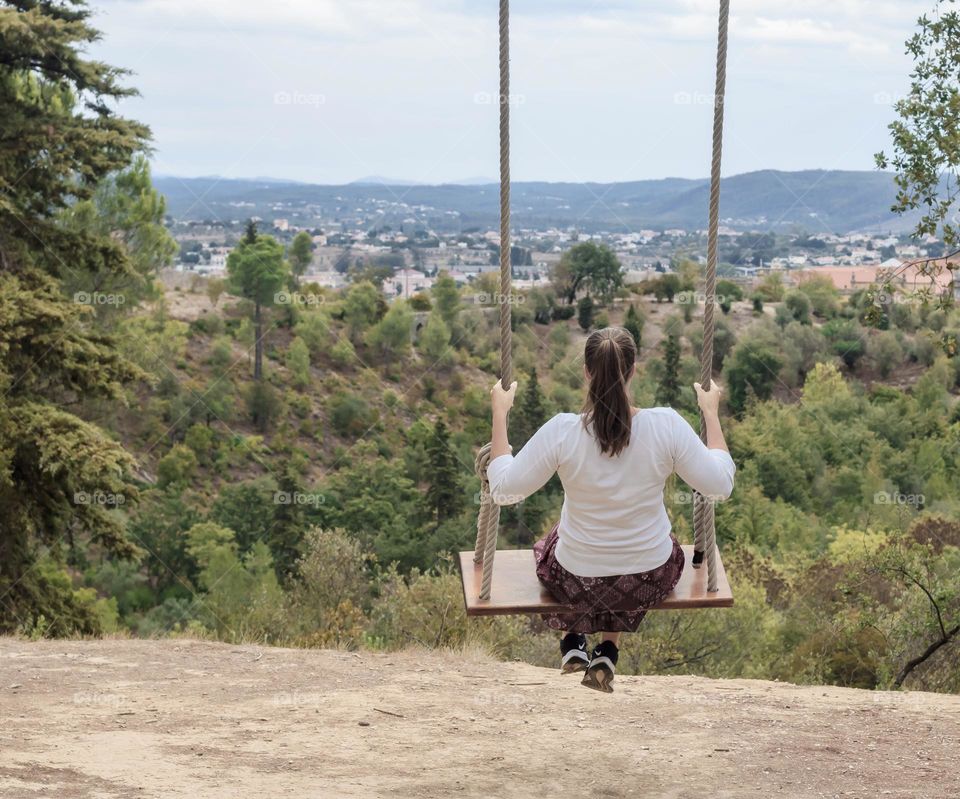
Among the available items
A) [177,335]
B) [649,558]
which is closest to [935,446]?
[177,335]

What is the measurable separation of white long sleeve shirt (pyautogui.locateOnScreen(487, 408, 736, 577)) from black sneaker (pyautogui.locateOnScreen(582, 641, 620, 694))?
37 cm

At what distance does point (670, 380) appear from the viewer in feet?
167

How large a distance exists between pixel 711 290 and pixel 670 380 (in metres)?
46.9

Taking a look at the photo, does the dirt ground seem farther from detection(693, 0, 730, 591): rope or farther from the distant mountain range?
the distant mountain range

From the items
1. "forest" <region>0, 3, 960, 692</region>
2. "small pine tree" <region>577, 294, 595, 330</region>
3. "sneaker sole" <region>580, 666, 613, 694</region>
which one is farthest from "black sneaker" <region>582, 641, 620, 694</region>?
"small pine tree" <region>577, 294, 595, 330</region>

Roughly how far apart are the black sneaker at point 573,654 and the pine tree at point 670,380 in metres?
45.0

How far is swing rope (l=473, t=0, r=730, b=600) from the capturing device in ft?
14.4

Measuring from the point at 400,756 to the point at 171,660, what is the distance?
2728 mm

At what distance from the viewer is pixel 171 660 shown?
7613 mm

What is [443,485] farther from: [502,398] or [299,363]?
[502,398]

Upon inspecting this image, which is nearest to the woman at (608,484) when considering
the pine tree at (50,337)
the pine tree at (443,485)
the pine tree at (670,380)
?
the pine tree at (50,337)

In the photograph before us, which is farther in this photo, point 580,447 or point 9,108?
point 9,108

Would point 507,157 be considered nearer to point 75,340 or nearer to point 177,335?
point 75,340

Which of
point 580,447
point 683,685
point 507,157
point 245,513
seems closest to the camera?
point 580,447
